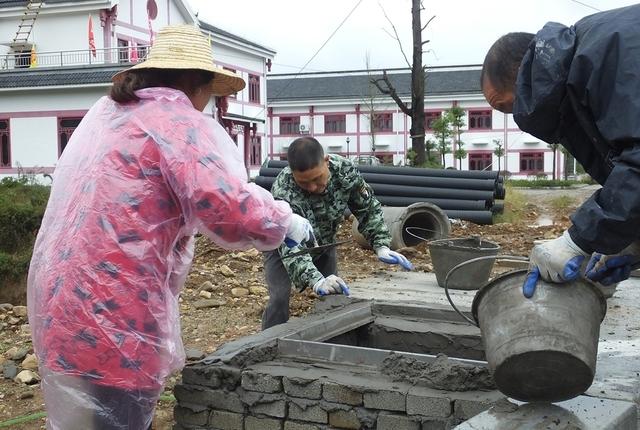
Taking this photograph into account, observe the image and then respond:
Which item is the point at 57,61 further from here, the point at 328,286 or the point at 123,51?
the point at 328,286

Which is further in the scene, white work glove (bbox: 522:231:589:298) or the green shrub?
the green shrub

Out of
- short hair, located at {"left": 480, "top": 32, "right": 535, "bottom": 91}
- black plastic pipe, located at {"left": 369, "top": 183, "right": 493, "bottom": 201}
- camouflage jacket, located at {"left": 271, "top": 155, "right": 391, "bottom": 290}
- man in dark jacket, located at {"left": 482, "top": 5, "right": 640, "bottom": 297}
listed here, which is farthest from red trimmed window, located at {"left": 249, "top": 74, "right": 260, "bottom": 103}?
man in dark jacket, located at {"left": 482, "top": 5, "right": 640, "bottom": 297}

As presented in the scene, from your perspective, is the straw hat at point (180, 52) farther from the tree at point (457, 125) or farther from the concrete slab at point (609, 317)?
the tree at point (457, 125)

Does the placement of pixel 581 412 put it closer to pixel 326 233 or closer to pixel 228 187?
pixel 228 187

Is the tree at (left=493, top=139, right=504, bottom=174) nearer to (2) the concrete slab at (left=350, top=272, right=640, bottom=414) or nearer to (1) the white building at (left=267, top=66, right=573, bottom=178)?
(1) the white building at (left=267, top=66, right=573, bottom=178)

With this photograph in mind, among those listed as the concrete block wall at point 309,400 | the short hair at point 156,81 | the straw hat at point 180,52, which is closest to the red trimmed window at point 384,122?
the concrete block wall at point 309,400

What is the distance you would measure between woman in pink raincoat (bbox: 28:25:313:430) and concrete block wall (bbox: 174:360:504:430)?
903 mm

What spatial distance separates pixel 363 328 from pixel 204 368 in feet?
4.08

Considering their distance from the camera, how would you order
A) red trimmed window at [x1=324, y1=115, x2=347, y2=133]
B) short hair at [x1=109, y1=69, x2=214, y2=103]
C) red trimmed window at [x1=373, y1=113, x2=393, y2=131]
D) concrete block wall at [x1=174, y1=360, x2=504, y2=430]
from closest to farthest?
short hair at [x1=109, y1=69, x2=214, y2=103], concrete block wall at [x1=174, y1=360, x2=504, y2=430], red trimmed window at [x1=373, y1=113, x2=393, y2=131], red trimmed window at [x1=324, y1=115, x2=347, y2=133]

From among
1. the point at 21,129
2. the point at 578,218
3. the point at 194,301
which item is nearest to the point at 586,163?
the point at 578,218

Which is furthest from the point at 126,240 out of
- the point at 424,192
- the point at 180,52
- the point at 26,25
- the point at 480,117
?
the point at 480,117

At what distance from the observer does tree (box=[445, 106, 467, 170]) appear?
3744 cm

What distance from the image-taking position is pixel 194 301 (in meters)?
7.64

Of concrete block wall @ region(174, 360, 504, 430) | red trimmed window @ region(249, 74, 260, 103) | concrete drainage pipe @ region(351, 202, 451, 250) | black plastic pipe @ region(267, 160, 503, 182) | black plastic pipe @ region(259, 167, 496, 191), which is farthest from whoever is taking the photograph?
red trimmed window @ region(249, 74, 260, 103)
